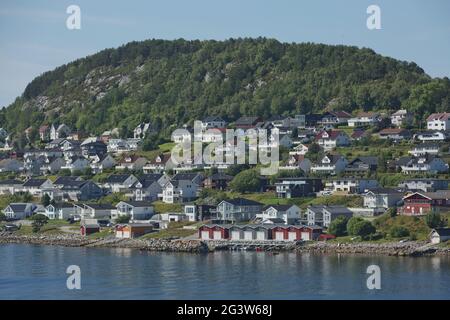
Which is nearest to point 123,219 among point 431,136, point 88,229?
point 88,229

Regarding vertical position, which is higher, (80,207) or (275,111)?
(275,111)

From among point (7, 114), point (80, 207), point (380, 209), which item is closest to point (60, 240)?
point (80, 207)

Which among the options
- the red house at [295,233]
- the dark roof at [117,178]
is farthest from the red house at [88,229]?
the dark roof at [117,178]

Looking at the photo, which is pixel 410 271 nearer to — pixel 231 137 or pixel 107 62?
pixel 231 137

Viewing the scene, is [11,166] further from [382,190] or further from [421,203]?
[421,203]

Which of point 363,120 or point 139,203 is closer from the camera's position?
point 139,203

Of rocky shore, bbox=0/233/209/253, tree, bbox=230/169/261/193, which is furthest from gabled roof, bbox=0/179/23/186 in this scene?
tree, bbox=230/169/261/193
